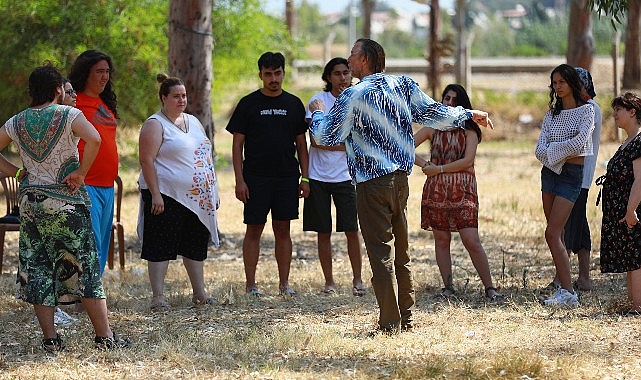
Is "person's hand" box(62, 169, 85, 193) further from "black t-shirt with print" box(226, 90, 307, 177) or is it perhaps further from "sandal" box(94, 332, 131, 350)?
"black t-shirt with print" box(226, 90, 307, 177)

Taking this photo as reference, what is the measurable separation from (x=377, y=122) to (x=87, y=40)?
10571 millimetres

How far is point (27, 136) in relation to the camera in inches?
272

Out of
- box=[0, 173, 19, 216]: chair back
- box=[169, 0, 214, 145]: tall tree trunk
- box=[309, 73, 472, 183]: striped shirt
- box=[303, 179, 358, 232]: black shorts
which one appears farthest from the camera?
box=[169, 0, 214, 145]: tall tree trunk

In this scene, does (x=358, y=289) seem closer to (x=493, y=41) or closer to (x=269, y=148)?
(x=269, y=148)

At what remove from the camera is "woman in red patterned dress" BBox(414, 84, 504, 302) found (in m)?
8.66

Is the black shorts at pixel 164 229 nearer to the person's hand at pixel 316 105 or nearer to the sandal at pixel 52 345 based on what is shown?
the person's hand at pixel 316 105

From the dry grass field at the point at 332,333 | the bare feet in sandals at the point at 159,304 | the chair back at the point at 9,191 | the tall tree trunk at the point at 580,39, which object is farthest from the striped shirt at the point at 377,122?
the tall tree trunk at the point at 580,39

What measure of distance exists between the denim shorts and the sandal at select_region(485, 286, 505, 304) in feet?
3.04

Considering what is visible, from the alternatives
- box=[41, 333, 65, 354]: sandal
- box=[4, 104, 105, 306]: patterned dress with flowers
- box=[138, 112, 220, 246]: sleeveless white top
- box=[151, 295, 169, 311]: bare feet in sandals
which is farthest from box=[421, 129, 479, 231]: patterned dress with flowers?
box=[41, 333, 65, 354]: sandal

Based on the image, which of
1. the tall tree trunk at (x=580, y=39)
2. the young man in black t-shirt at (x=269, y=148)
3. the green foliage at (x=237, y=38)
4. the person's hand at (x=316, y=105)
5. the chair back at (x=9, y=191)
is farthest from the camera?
the tall tree trunk at (x=580, y=39)

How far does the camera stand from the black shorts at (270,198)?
29.7 feet

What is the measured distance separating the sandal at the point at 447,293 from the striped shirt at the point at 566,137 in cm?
131

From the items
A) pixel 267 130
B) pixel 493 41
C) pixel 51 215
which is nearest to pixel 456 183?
pixel 267 130

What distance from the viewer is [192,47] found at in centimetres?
1190
